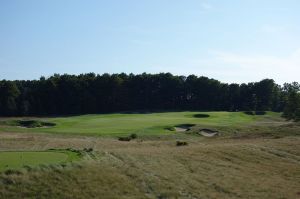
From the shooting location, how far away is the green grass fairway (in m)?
22.5

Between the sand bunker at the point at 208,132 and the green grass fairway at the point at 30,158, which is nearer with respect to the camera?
the green grass fairway at the point at 30,158

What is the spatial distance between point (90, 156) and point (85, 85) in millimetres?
92151

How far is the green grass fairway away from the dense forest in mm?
81164

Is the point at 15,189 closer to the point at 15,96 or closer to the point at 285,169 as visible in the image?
the point at 285,169

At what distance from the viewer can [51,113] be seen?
110 metres

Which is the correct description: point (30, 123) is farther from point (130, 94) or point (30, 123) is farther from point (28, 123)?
point (130, 94)

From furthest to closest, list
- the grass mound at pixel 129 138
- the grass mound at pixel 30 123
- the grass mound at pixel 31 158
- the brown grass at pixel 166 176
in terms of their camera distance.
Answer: the grass mound at pixel 30 123 < the grass mound at pixel 129 138 < the grass mound at pixel 31 158 < the brown grass at pixel 166 176

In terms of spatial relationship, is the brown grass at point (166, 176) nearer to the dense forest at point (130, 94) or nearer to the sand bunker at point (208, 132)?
the sand bunker at point (208, 132)

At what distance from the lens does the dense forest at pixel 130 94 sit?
110m

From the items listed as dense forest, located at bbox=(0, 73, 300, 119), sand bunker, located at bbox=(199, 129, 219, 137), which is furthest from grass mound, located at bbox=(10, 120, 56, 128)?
dense forest, located at bbox=(0, 73, 300, 119)

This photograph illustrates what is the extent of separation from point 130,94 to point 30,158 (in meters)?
102

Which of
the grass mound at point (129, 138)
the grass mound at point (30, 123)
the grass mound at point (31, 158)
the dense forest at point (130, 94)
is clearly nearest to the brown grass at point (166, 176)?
the grass mound at point (31, 158)

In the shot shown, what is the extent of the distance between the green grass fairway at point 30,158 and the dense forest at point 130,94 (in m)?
81.2

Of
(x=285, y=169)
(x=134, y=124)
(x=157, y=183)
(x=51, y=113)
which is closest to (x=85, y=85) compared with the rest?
(x=51, y=113)
